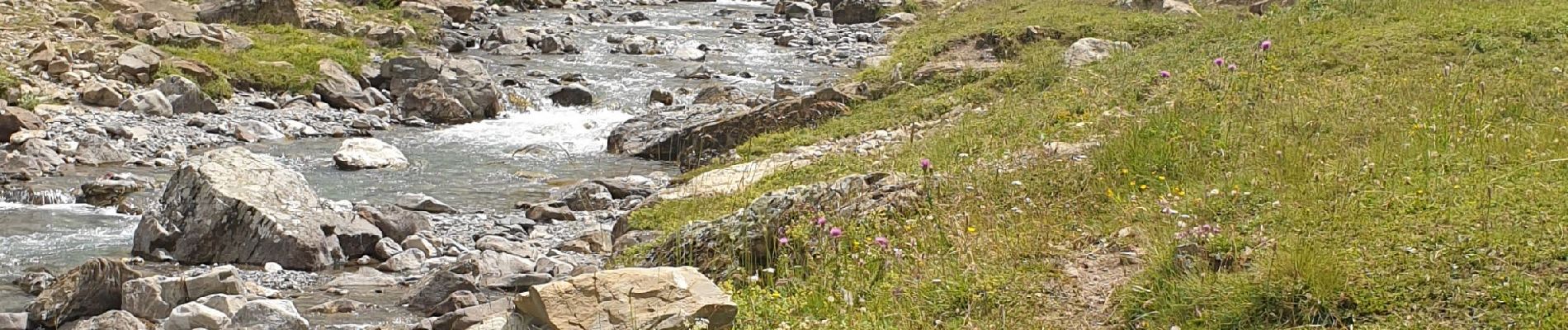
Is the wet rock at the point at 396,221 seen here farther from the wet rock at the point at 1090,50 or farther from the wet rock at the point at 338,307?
the wet rock at the point at 1090,50

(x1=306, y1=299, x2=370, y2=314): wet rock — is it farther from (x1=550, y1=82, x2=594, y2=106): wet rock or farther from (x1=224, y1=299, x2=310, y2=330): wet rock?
(x1=550, y1=82, x2=594, y2=106): wet rock

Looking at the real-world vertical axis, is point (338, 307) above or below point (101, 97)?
above

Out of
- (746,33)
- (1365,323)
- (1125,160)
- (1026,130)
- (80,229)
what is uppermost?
(1365,323)

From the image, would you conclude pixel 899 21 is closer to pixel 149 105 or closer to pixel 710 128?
pixel 710 128

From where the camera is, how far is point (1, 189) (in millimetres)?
14047

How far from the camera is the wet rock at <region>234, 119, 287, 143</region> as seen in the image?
18.0 metres

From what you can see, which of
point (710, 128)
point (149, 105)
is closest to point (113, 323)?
point (710, 128)

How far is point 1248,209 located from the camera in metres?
7.29

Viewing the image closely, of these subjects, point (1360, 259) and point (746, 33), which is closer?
point (1360, 259)

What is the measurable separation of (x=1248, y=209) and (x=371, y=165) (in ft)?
36.1

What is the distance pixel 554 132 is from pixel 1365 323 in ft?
46.9

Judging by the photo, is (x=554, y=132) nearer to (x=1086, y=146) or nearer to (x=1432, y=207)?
(x=1086, y=146)

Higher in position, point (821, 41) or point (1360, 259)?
point (1360, 259)

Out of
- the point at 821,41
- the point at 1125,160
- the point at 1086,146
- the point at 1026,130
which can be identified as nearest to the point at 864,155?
the point at 1026,130
